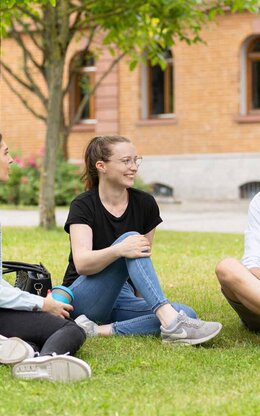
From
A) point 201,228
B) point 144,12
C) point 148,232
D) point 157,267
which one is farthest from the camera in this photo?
point 201,228

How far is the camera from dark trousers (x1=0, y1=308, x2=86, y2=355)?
226 inches

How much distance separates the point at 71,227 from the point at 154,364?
1.21 meters

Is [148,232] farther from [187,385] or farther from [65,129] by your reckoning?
[65,129]

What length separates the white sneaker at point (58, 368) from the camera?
5.28 metres

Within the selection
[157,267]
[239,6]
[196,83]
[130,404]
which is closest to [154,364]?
[130,404]

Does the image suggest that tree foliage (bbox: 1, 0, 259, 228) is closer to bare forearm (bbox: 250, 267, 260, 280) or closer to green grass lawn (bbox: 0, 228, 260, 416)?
green grass lawn (bbox: 0, 228, 260, 416)

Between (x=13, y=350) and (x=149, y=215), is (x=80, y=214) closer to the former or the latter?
(x=149, y=215)

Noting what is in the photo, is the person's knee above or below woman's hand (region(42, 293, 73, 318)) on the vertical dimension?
above

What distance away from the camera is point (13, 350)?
5.66m

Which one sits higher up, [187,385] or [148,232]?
[148,232]

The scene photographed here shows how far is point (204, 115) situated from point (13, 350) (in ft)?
63.2

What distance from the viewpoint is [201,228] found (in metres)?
17.4

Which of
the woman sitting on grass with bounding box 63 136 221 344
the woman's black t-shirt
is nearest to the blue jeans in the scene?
the woman sitting on grass with bounding box 63 136 221 344

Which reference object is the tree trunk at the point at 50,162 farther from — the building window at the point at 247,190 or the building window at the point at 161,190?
the building window at the point at 161,190
